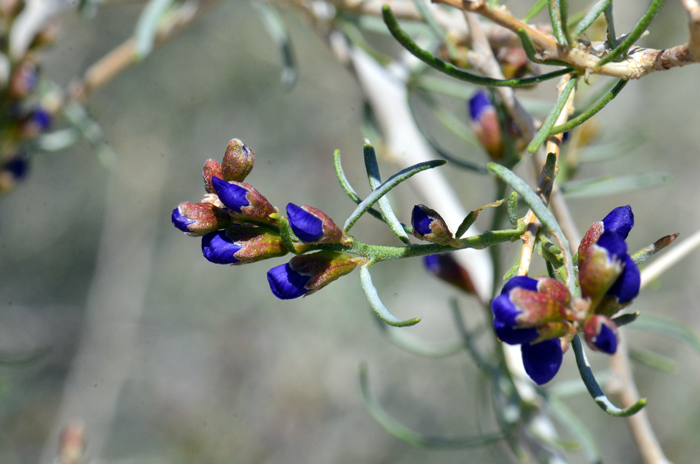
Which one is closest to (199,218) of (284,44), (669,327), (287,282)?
(287,282)

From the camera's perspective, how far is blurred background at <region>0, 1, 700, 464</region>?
213 inches

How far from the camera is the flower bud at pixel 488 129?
124cm

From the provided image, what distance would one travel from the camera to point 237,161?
832 millimetres

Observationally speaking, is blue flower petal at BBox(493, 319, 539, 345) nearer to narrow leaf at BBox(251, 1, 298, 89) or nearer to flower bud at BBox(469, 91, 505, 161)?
flower bud at BBox(469, 91, 505, 161)

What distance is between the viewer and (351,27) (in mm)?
1652

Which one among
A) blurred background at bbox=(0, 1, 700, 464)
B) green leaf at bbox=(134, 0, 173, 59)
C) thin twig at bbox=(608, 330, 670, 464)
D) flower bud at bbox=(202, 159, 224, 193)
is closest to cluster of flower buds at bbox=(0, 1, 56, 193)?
green leaf at bbox=(134, 0, 173, 59)

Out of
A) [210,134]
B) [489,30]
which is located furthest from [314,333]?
[489,30]

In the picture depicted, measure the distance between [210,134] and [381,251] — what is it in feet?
21.4

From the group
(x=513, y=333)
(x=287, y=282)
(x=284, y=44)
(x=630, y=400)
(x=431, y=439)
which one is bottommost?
(x=431, y=439)

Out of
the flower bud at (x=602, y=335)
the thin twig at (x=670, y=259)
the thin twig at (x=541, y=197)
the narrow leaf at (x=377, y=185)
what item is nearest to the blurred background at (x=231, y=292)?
the thin twig at (x=670, y=259)

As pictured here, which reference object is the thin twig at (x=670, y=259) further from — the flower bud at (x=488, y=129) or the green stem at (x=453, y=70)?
the green stem at (x=453, y=70)

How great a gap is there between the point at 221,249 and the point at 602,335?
50 centimetres

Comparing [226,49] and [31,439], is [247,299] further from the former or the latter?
[226,49]

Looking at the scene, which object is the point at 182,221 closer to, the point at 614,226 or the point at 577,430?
the point at 614,226
